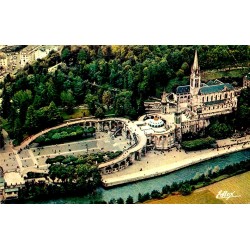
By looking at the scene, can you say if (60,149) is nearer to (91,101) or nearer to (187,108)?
(91,101)

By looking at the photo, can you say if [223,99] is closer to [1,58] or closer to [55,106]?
[55,106]

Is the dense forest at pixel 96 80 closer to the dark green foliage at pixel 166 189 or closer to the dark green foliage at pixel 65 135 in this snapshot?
the dark green foliage at pixel 65 135

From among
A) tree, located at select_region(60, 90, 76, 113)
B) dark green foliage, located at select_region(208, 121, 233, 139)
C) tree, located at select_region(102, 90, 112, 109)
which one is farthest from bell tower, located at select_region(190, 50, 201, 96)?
tree, located at select_region(60, 90, 76, 113)

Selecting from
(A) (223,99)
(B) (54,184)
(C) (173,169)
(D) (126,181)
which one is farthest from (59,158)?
(A) (223,99)

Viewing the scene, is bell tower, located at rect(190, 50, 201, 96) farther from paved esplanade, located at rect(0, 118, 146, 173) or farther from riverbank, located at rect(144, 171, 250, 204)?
riverbank, located at rect(144, 171, 250, 204)

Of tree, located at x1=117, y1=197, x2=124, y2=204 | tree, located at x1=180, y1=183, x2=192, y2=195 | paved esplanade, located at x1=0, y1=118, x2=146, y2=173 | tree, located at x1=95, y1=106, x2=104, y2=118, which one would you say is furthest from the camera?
tree, located at x1=95, y1=106, x2=104, y2=118

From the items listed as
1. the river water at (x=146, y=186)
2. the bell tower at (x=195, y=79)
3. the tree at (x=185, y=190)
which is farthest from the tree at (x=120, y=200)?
the bell tower at (x=195, y=79)

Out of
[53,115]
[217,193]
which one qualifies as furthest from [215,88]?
[53,115]

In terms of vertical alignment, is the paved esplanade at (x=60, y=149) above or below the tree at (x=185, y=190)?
→ above
